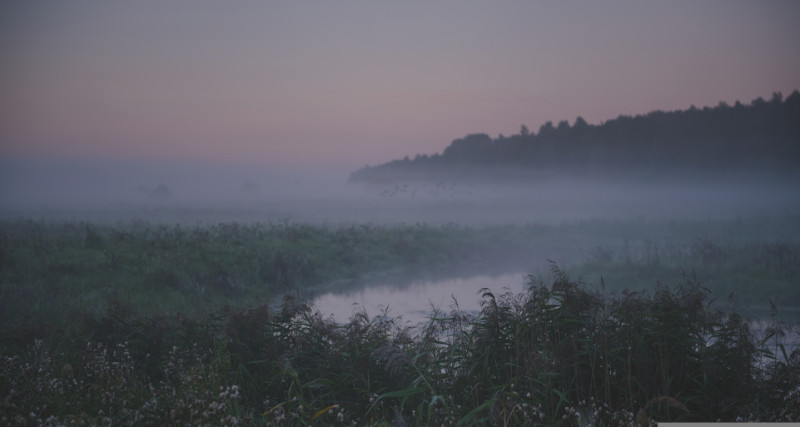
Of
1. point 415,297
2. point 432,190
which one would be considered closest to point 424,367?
point 415,297

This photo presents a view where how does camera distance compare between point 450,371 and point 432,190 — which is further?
point 432,190

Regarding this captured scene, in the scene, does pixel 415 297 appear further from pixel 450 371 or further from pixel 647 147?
pixel 647 147

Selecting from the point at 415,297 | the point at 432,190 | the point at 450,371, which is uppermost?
the point at 432,190

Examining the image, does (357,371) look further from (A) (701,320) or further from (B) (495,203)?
(B) (495,203)

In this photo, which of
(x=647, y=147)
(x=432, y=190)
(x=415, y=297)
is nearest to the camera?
(x=415, y=297)

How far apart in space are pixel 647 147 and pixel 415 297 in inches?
2144

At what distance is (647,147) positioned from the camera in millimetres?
58812

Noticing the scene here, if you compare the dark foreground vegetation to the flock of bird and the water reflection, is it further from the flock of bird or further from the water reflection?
the flock of bird

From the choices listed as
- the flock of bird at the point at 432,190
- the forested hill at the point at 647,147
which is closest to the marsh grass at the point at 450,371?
the forested hill at the point at 647,147

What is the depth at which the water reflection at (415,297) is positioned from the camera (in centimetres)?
1217

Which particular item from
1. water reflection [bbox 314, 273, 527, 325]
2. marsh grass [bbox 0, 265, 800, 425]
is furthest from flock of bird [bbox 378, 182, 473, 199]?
marsh grass [bbox 0, 265, 800, 425]

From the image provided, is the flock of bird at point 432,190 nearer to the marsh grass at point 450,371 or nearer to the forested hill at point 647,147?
the forested hill at point 647,147

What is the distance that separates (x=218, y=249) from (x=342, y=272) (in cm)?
449

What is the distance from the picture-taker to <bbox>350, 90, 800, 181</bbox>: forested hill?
37.4 meters
